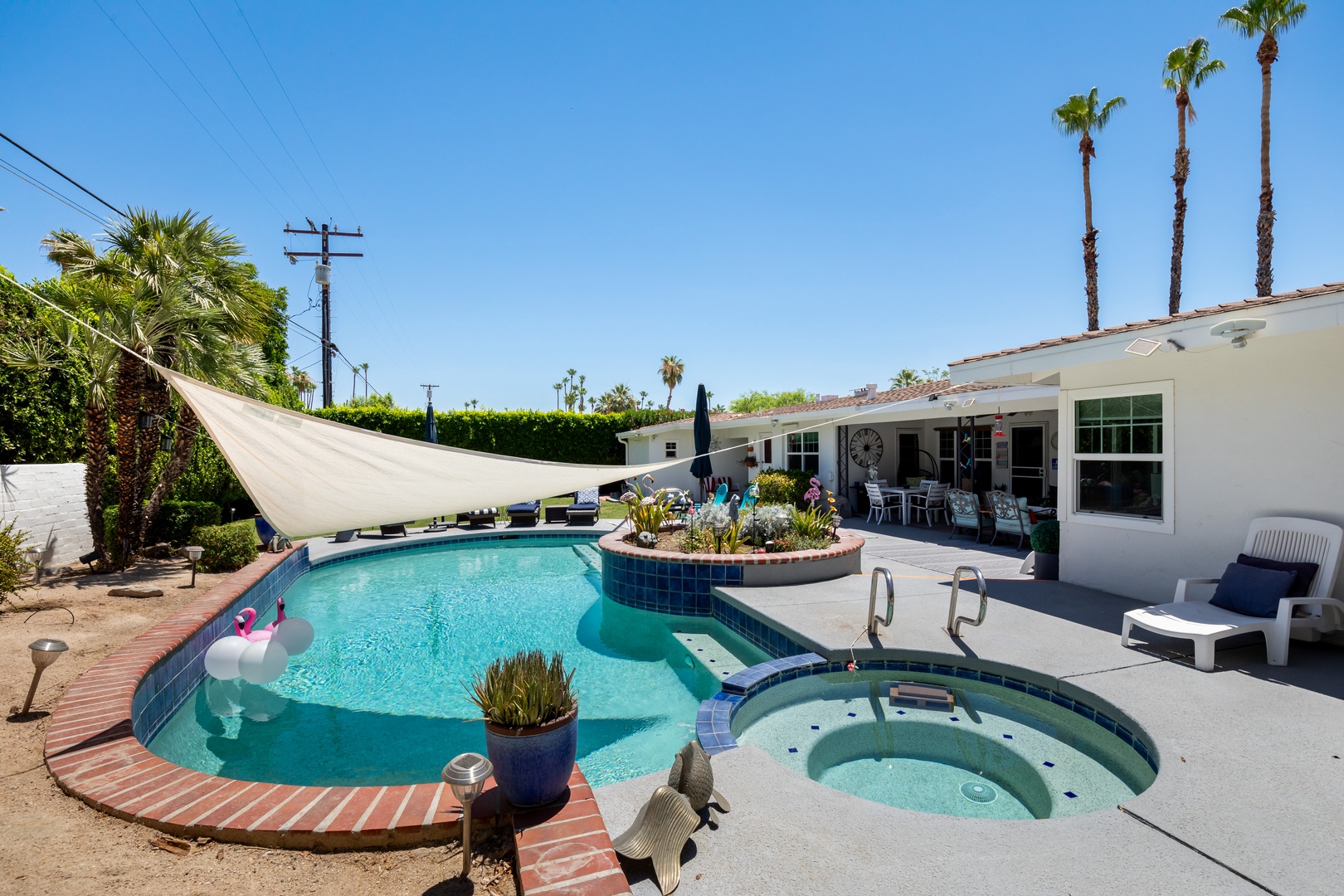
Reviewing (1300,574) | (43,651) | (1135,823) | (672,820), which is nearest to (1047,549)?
(1300,574)

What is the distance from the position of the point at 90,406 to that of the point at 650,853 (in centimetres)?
936

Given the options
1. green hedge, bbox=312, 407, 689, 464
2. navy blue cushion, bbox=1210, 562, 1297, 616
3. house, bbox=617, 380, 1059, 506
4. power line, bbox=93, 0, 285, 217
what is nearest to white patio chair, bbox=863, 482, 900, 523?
house, bbox=617, 380, 1059, 506

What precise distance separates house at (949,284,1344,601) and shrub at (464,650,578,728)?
5042 mm

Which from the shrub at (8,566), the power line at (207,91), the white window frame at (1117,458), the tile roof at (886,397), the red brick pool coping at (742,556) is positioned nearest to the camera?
the shrub at (8,566)

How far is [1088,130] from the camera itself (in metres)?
16.3

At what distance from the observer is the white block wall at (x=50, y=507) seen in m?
7.13

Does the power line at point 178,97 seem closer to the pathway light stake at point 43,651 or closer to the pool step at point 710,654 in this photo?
the pathway light stake at point 43,651

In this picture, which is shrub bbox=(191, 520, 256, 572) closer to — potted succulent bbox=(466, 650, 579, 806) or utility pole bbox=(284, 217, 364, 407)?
potted succulent bbox=(466, 650, 579, 806)

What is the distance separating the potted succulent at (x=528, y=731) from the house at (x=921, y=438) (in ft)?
23.8

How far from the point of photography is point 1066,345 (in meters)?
5.42

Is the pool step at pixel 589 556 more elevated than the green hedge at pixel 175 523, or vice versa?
the green hedge at pixel 175 523

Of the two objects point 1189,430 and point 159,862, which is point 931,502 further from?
point 159,862

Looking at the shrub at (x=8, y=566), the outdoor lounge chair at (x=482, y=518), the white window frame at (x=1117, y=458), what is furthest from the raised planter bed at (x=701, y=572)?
the outdoor lounge chair at (x=482, y=518)

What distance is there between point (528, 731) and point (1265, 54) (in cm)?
1972
